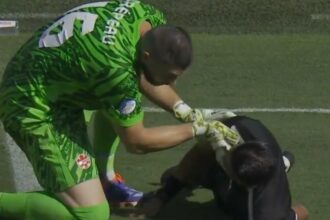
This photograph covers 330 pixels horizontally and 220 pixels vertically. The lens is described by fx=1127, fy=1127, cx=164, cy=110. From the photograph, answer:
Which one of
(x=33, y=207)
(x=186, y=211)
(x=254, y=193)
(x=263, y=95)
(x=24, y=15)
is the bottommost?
(x=24, y=15)

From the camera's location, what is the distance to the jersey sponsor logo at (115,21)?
574 cm

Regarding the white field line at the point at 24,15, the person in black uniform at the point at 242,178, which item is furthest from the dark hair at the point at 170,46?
the white field line at the point at 24,15

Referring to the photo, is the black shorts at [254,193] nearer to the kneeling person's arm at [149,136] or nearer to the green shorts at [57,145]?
the kneeling person's arm at [149,136]

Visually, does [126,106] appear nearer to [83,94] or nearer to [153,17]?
[83,94]

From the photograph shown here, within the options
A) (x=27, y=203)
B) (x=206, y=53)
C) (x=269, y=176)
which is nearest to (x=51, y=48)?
(x=27, y=203)

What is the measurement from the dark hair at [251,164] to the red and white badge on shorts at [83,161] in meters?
0.78

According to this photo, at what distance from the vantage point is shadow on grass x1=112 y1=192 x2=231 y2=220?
6832mm

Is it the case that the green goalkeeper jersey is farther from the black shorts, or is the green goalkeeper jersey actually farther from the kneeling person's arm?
the black shorts

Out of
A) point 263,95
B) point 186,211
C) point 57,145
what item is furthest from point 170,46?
point 263,95

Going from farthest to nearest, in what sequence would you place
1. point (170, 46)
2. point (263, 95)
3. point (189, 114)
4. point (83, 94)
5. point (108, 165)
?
point (263, 95)
point (108, 165)
point (189, 114)
point (83, 94)
point (170, 46)

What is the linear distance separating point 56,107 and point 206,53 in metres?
4.28

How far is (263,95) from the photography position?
8.99 metres

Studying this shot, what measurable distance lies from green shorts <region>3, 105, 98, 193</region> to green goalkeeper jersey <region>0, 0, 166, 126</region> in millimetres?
49

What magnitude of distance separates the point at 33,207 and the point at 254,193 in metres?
1.22
